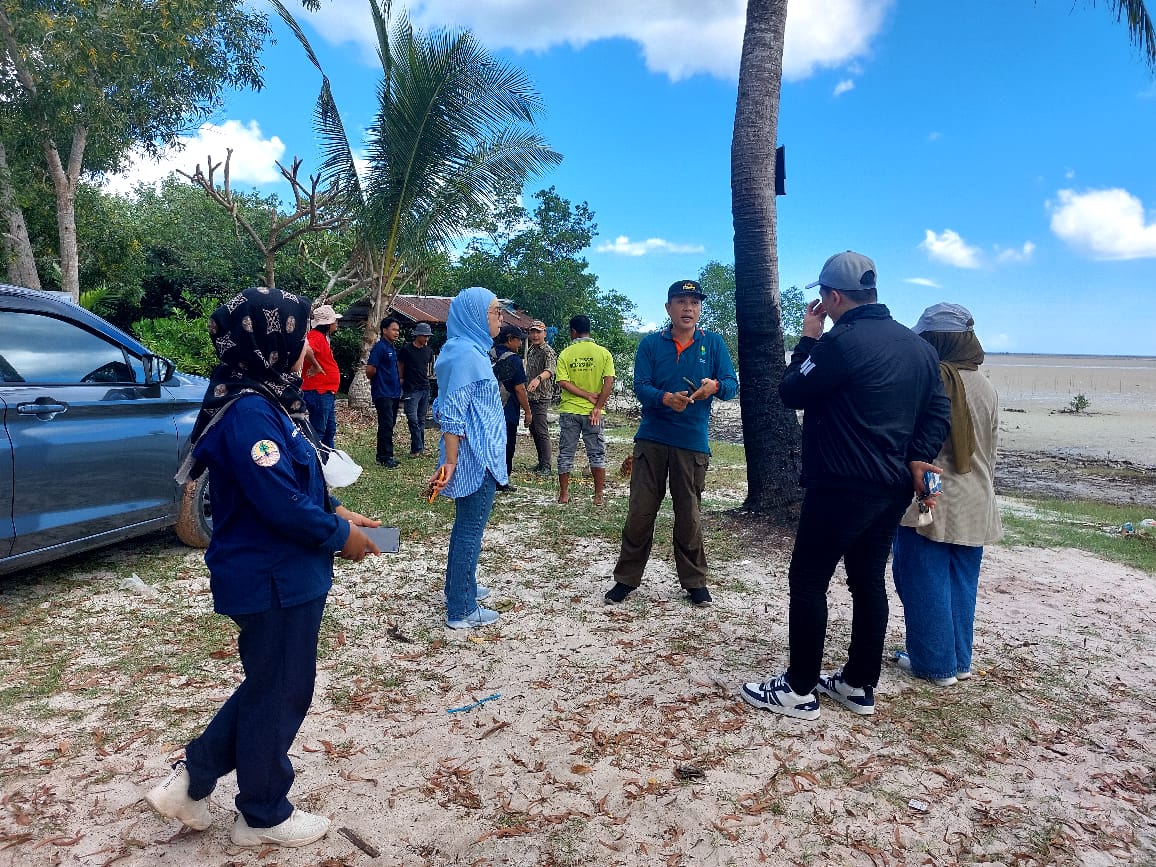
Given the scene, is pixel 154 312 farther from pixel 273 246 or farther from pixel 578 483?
pixel 578 483

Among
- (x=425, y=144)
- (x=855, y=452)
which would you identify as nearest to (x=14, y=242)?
(x=425, y=144)

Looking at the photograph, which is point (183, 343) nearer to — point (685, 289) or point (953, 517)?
point (685, 289)

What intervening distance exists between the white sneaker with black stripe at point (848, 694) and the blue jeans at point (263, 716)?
2.43 meters

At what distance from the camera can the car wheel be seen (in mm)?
5274

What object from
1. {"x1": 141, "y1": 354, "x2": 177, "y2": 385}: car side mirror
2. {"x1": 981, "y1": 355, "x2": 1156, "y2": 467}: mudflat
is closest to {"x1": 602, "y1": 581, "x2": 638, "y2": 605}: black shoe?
{"x1": 141, "y1": 354, "x2": 177, "y2": 385}: car side mirror

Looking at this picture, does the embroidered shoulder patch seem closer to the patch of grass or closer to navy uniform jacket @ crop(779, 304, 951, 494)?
navy uniform jacket @ crop(779, 304, 951, 494)

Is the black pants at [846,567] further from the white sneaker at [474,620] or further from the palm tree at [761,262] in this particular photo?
the palm tree at [761,262]

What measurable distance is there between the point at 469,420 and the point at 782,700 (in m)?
2.16

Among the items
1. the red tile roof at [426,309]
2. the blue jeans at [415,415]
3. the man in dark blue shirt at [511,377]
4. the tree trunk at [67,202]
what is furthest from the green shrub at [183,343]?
the man in dark blue shirt at [511,377]

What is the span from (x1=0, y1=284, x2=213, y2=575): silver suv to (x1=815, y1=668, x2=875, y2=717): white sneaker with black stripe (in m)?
4.36

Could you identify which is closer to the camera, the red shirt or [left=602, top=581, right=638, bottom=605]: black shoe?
[left=602, top=581, right=638, bottom=605]: black shoe

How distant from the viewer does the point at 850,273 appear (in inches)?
125

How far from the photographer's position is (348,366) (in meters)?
21.2

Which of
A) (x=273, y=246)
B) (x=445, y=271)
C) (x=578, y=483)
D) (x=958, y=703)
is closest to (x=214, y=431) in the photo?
(x=958, y=703)
